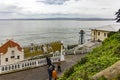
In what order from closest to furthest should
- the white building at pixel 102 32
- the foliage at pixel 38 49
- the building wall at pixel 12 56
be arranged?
1. the building wall at pixel 12 56
2. the foliage at pixel 38 49
3. the white building at pixel 102 32

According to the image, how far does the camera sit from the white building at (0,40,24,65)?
960 inches

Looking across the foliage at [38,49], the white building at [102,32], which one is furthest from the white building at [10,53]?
the white building at [102,32]

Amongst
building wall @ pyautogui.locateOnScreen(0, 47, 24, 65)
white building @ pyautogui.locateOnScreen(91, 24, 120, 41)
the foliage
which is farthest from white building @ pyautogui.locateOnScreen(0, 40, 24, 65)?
white building @ pyautogui.locateOnScreen(91, 24, 120, 41)

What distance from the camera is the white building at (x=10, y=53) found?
2439 cm

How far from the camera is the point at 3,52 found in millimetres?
24469

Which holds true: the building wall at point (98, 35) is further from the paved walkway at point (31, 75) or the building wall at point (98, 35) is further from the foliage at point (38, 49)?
the paved walkway at point (31, 75)

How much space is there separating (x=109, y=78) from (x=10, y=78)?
570 inches

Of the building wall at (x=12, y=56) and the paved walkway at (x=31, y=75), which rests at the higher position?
the building wall at (x=12, y=56)

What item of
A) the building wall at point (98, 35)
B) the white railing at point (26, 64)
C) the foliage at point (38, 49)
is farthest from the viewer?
the building wall at point (98, 35)

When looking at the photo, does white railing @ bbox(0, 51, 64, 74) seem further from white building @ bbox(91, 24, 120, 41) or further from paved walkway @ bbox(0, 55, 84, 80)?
white building @ bbox(91, 24, 120, 41)

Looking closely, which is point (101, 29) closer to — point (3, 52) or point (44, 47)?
point (44, 47)

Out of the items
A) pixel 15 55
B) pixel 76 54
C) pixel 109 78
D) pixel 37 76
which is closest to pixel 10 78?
pixel 37 76

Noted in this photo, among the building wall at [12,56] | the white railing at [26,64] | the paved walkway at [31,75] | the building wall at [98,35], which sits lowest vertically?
the paved walkway at [31,75]

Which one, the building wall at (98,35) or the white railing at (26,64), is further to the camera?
the building wall at (98,35)
